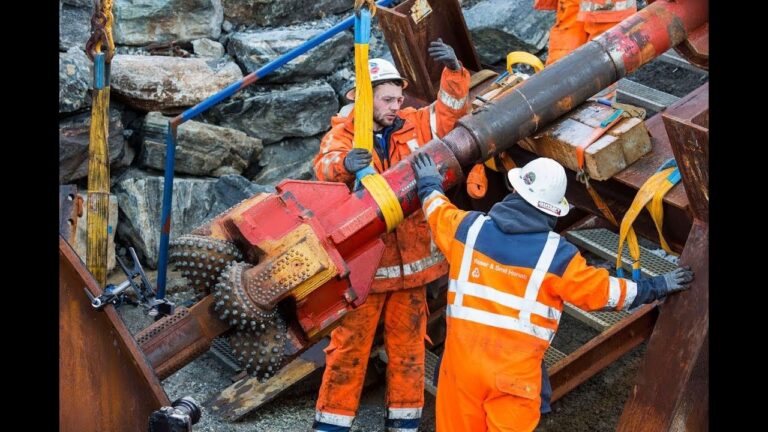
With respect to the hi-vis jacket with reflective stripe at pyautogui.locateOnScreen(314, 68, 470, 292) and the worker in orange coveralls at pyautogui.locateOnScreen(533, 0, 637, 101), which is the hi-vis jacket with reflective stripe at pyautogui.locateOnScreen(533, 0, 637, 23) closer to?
the worker in orange coveralls at pyautogui.locateOnScreen(533, 0, 637, 101)

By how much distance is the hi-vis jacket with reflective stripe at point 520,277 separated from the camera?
14.5 feet

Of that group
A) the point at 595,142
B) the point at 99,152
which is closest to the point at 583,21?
the point at 595,142

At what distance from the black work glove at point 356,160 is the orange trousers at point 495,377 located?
84 cm

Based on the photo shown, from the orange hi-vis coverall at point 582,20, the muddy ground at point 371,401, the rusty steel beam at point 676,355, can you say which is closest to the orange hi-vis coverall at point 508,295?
the rusty steel beam at point 676,355

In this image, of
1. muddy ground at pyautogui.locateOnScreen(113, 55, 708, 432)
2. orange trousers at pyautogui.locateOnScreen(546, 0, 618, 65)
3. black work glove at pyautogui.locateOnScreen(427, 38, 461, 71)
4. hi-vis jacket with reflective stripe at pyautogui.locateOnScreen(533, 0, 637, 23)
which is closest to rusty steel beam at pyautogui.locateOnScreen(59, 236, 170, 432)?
muddy ground at pyautogui.locateOnScreen(113, 55, 708, 432)

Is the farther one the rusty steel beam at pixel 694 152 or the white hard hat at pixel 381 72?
the white hard hat at pixel 381 72

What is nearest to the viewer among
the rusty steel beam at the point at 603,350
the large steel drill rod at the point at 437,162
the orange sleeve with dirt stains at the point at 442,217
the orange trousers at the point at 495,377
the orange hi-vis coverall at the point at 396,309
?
the large steel drill rod at the point at 437,162

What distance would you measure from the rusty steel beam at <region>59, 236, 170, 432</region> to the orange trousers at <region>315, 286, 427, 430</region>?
70.3 inches

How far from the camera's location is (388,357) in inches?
225

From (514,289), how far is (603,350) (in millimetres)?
1175

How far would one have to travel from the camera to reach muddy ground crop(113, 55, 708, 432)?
6.02 metres

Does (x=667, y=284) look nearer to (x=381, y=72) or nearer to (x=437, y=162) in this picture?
(x=437, y=162)

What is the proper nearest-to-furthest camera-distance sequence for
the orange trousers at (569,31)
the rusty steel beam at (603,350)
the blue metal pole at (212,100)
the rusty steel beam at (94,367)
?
the rusty steel beam at (94,367) < the rusty steel beam at (603,350) < the blue metal pole at (212,100) < the orange trousers at (569,31)

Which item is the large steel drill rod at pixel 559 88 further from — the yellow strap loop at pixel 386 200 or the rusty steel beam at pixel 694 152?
the rusty steel beam at pixel 694 152
